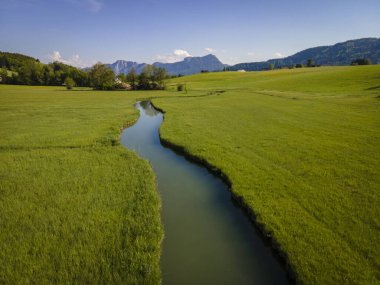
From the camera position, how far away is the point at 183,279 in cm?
714

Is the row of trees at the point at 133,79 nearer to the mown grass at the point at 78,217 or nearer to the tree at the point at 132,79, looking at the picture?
the tree at the point at 132,79

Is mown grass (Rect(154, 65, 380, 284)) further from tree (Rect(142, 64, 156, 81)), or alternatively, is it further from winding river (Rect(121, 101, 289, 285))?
tree (Rect(142, 64, 156, 81))

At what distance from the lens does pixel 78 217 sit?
9250 mm

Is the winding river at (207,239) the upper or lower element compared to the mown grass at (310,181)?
lower

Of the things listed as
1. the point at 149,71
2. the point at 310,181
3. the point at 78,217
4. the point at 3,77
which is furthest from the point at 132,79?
the point at 310,181

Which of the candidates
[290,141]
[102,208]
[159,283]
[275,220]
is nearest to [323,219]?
[275,220]

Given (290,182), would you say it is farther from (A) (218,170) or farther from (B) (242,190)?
(A) (218,170)

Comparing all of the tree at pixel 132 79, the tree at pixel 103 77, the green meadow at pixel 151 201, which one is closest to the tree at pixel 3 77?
the tree at pixel 103 77

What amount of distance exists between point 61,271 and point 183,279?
3632 mm

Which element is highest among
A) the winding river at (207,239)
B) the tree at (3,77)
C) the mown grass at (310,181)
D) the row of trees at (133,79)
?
the tree at (3,77)

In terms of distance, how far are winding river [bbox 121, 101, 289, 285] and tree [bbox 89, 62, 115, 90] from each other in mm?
91199

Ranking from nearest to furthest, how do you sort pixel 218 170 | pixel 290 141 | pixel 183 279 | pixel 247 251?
pixel 183 279 → pixel 247 251 → pixel 218 170 → pixel 290 141

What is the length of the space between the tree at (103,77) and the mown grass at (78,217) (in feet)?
275

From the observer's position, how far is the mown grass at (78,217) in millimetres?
6805
